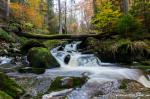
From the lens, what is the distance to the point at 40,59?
1323 cm

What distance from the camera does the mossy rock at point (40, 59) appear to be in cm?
1322

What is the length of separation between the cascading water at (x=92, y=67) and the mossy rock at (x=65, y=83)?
0.56 meters

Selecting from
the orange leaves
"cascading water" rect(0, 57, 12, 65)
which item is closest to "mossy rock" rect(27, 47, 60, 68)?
"cascading water" rect(0, 57, 12, 65)

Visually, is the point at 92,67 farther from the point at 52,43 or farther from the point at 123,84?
the point at 52,43

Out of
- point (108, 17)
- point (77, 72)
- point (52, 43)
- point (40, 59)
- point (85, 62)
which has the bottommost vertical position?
point (77, 72)

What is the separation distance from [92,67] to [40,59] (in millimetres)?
2468

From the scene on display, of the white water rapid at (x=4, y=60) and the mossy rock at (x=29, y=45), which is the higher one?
the mossy rock at (x=29, y=45)

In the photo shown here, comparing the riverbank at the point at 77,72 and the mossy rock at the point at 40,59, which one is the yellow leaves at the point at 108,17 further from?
the mossy rock at the point at 40,59

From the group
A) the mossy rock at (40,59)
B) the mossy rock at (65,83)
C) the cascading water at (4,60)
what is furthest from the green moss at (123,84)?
the cascading water at (4,60)

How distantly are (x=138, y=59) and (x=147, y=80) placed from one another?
3.61 meters

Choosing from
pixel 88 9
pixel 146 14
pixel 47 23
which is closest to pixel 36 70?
pixel 146 14

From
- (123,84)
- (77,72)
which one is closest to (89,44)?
(77,72)

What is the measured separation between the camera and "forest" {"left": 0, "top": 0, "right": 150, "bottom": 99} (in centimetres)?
854

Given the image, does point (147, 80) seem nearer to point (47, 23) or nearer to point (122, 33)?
point (122, 33)
